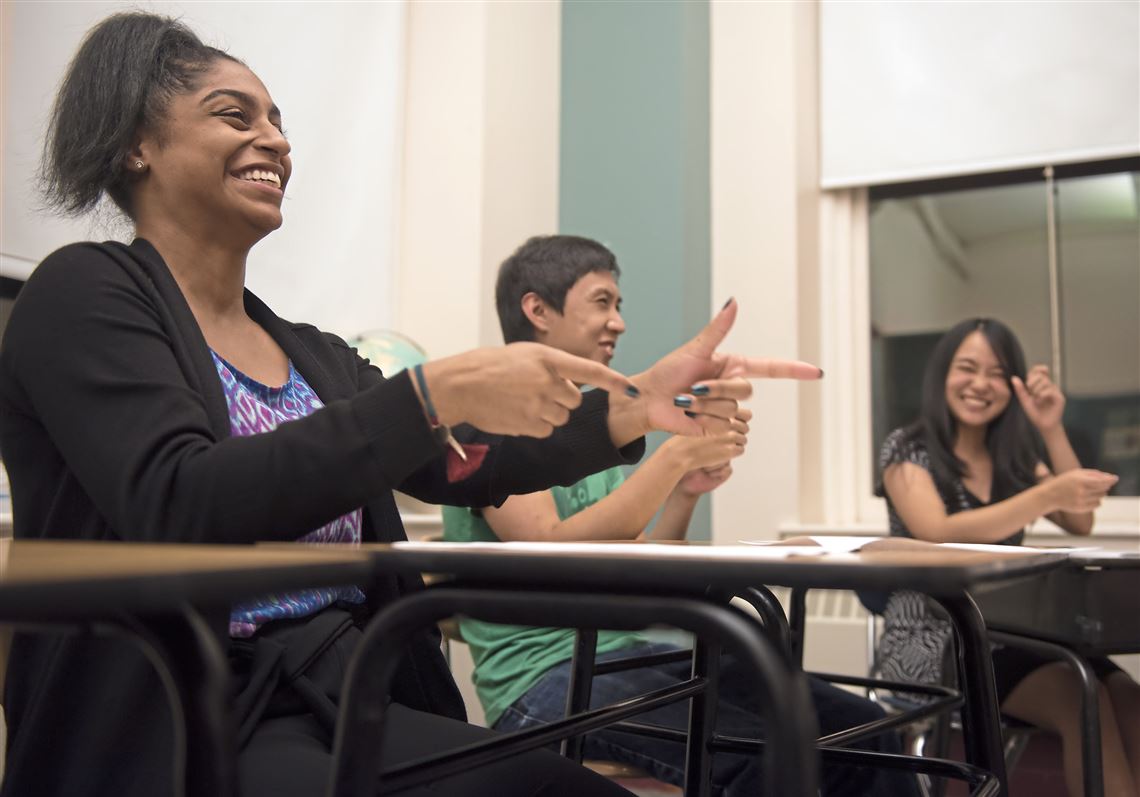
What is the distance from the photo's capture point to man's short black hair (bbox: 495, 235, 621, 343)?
7.04 feet

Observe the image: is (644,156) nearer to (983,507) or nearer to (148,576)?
(983,507)

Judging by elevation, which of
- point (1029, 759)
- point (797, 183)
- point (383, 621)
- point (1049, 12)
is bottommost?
point (1029, 759)

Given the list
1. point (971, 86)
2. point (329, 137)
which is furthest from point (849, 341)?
point (329, 137)

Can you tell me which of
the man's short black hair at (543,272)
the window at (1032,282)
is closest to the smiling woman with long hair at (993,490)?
the window at (1032,282)

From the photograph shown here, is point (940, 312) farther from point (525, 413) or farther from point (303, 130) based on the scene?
point (525, 413)

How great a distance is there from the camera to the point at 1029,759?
127 inches

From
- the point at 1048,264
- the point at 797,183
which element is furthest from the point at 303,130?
the point at 1048,264

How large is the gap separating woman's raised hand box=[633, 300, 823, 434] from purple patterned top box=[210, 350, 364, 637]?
1.12ft

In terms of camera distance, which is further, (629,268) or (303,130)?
(629,268)

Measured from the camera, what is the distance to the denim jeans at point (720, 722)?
4.59 ft

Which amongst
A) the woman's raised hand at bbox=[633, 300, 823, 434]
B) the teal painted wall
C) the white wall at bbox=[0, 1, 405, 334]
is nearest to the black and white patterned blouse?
the woman's raised hand at bbox=[633, 300, 823, 434]

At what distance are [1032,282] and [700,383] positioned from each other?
2837 millimetres

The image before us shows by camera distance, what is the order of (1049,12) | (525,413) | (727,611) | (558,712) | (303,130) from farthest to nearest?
(1049,12) < (303,130) < (558,712) < (525,413) < (727,611)

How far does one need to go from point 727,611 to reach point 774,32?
3421 mm
